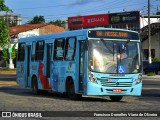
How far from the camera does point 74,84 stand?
1989 centimetres

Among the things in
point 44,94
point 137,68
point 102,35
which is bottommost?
point 44,94

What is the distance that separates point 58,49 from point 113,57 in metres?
3.30

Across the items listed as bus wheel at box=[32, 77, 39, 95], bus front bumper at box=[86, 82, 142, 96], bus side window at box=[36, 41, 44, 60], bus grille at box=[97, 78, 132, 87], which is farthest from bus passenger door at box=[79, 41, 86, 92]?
bus wheel at box=[32, 77, 39, 95]

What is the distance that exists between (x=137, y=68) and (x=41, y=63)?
563cm

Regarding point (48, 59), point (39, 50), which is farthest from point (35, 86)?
point (48, 59)

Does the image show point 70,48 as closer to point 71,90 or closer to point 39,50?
point 71,90

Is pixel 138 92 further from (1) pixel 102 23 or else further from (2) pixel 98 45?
(1) pixel 102 23

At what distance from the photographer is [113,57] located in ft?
63.5

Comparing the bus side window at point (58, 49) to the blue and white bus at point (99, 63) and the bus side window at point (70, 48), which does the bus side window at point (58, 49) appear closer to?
the blue and white bus at point (99, 63)

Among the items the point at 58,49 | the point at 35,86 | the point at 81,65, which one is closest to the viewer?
the point at 81,65

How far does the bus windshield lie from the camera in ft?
62.7

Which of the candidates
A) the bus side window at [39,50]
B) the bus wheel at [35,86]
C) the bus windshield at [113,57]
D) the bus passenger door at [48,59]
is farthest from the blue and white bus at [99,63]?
the bus wheel at [35,86]

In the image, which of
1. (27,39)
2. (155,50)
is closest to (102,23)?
(155,50)

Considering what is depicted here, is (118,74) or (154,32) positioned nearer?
(118,74)
